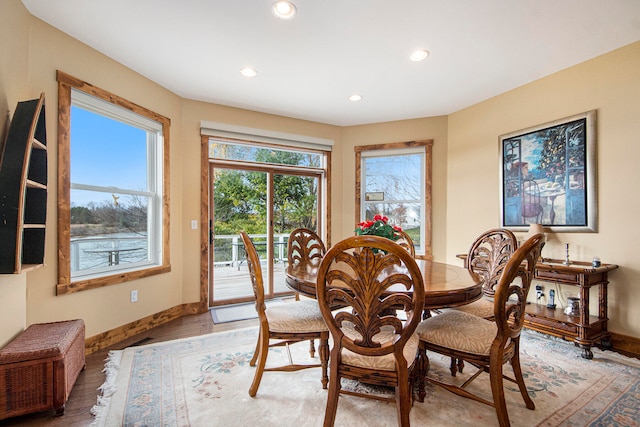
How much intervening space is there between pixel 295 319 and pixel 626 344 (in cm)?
279

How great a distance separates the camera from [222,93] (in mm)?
3393

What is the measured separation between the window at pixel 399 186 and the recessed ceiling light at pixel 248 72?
6.69ft

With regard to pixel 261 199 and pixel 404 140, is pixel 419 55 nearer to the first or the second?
pixel 404 140

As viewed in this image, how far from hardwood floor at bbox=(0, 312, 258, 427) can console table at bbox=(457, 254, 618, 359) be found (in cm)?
278

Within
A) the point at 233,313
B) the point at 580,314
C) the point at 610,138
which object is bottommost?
the point at 233,313

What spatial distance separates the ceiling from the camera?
2002 mm

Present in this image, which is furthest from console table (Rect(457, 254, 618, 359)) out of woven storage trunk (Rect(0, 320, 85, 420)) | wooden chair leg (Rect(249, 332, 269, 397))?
woven storage trunk (Rect(0, 320, 85, 420))

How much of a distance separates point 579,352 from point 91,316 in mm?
4167

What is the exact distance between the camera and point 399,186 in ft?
14.2

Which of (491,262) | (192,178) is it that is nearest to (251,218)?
(192,178)

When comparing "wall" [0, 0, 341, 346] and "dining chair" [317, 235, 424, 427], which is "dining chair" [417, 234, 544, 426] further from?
"wall" [0, 0, 341, 346]

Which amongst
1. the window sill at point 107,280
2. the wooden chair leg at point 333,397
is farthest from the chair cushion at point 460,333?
the window sill at point 107,280

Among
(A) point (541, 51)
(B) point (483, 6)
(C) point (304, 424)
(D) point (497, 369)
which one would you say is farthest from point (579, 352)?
(B) point (483, 6)

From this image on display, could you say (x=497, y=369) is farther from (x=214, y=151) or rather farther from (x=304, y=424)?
(x=214, y=151)
